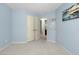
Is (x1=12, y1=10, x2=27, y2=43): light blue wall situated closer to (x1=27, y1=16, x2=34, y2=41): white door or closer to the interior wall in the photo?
the interior wall

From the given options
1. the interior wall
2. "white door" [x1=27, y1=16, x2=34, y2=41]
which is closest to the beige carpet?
the interior wall

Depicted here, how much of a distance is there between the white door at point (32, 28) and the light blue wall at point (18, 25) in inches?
27.8

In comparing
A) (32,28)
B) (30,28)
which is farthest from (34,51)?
(32,28)

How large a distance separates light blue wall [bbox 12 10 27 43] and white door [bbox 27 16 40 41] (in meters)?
0.71

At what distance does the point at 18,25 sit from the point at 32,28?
4.64 feet

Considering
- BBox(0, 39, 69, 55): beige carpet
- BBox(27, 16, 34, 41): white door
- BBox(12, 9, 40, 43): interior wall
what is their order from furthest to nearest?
BBox(27, 16, 34, 41): white door < BBox(12, 9, 40, 43): interior wall < BBox(0, 39, 69, 55): beige carpet

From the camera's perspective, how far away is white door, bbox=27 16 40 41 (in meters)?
7.33

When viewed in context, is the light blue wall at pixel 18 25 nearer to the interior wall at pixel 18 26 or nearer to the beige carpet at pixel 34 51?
the interior wall at pixel 18 26

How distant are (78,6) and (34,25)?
4.93 metres

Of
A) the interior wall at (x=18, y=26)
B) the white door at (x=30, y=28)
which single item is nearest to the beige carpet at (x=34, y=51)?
the interior wall at (x=18, y=26)

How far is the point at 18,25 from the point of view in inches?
257

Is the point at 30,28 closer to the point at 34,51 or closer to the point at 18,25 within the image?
the point at 18,25

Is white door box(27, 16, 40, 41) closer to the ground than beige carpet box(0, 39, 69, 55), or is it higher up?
higher up

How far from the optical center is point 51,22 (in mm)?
7121
